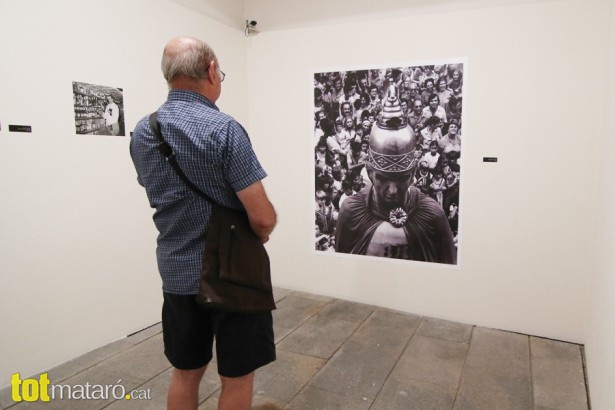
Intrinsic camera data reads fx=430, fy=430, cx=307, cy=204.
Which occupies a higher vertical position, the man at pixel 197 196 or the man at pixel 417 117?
the man at pixel 417 117

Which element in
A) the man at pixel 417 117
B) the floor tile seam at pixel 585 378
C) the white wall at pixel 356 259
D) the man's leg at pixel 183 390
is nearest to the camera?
the man's leg at pixel 183 390

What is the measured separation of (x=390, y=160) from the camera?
337cm

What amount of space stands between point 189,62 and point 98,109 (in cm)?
151

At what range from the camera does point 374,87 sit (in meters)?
3.36

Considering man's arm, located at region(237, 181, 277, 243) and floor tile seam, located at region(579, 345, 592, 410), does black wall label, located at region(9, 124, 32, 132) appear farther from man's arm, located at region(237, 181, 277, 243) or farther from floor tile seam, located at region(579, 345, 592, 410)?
floor tile seam, located at region(579, 345, 592, 410)

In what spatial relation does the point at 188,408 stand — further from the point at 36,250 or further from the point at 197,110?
the point at 36,250

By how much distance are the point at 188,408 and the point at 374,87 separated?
2591mm

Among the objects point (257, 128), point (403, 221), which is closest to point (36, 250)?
point (257, 128)

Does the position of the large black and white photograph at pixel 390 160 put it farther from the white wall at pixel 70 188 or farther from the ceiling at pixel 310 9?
the white wall at pixel 70 188

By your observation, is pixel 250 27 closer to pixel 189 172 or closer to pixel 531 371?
pixel 189 172

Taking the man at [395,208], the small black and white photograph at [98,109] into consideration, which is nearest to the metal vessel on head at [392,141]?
the man at [395,208]

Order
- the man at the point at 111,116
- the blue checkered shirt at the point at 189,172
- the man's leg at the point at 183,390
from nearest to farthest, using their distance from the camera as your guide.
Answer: the blue checkered shirt at the point at 189,172
the man's leg at the point at 183,390
the man at the point at 111,116

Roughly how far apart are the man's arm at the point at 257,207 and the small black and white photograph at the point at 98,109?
1692 mm

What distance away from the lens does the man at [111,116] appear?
276 cm
